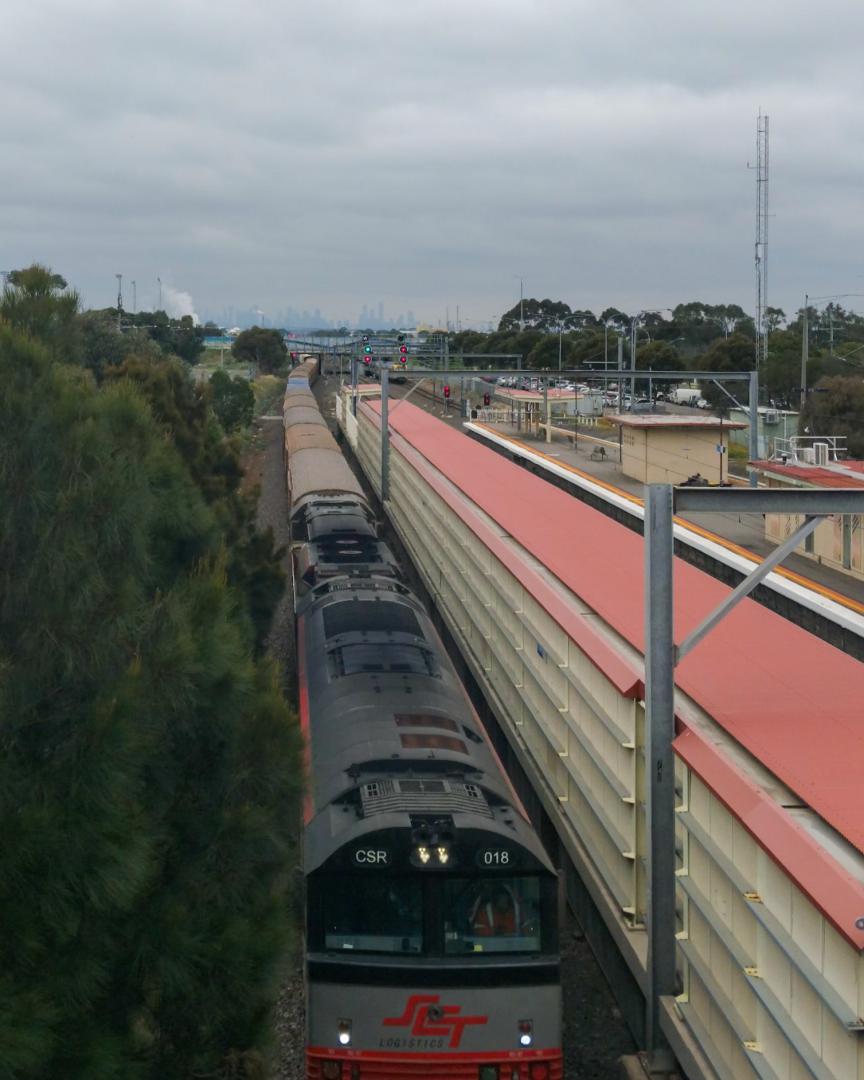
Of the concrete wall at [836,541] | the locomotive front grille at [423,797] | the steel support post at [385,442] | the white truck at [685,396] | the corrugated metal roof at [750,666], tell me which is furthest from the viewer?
the white truck at [685,396]

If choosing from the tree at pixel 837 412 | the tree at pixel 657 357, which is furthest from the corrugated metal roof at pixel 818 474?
the tree at pixel 657 357

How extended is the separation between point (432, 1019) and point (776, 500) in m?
4.11

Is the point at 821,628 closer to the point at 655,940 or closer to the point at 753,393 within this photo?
the point at 655,940

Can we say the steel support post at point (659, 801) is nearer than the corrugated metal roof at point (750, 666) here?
No

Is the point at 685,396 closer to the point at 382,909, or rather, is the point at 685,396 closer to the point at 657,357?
the point at 657,357

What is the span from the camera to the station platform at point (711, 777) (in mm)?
5902

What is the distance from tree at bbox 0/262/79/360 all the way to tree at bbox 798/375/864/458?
31.0 meters

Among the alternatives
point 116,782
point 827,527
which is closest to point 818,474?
point 827,527

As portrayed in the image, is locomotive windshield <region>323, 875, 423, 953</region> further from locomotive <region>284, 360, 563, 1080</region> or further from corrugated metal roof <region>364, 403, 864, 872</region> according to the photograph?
corrugated metal roof <region>364, 403, 864, 872</region>

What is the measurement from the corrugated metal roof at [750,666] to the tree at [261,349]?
299 ft

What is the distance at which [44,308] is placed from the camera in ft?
23.1

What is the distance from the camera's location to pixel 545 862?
815 centimetres

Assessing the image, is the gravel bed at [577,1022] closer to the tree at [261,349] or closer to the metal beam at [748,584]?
the metal beam at [748,584]

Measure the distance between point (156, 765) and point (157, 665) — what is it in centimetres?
72
